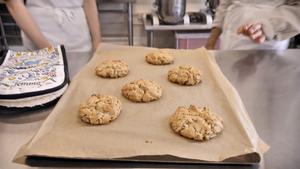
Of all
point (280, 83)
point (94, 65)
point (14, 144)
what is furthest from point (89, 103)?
point (280, 83)

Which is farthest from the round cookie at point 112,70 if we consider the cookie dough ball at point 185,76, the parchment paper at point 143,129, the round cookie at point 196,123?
the round cookie at point 196,123

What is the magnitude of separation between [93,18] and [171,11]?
71 centimetres

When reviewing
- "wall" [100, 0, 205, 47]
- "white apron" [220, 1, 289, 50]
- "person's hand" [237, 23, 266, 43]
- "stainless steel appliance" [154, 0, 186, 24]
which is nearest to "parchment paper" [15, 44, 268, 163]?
"person's hand" [237, 23, 266, 43]

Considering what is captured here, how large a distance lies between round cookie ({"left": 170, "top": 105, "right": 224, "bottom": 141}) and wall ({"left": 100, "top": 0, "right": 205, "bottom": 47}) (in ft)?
6.09

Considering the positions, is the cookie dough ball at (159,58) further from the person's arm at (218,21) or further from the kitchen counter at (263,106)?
the person's arm at (218,21)

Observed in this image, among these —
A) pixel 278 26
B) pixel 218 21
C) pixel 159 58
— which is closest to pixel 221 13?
pixel 218 21

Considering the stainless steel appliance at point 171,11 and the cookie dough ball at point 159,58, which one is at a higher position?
the cookie dough ball at point 159,58

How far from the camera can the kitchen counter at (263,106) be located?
57 cm

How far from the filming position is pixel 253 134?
586 millimetres

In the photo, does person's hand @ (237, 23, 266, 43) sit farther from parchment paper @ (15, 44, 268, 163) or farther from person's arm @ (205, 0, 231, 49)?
person's arm @ (205, 0, 231, 49)

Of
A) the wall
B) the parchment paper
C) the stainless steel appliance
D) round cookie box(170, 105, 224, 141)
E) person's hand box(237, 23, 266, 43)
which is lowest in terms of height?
the wall

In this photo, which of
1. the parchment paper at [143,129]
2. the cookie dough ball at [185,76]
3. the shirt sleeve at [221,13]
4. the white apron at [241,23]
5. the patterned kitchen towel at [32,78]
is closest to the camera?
the parchment paper at [143,129]

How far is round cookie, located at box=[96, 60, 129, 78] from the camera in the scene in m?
0.83

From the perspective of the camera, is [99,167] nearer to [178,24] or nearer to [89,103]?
[89,103]
